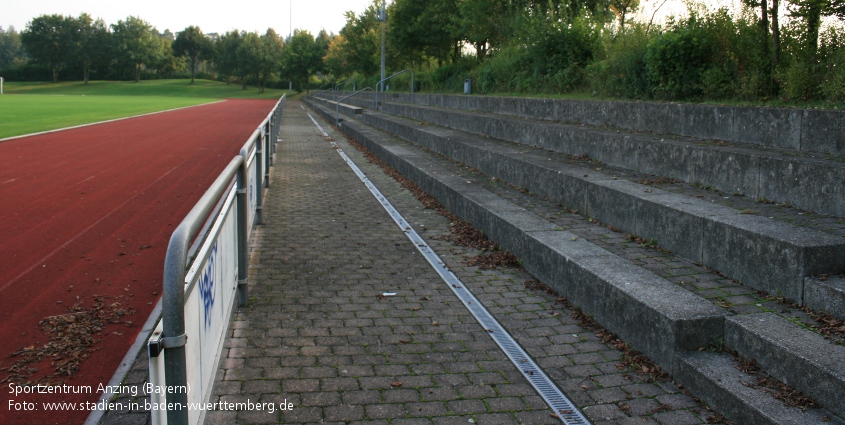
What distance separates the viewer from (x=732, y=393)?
12.7ft

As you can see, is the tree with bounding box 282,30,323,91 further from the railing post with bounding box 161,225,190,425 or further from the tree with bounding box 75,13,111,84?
the railing post with bounding box 161,225,190,425

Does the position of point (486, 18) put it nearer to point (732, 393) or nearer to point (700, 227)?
point (700, 227)

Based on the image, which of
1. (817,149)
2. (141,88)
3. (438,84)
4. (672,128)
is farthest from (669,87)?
(141,88)

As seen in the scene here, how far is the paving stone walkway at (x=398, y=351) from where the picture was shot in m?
4.16

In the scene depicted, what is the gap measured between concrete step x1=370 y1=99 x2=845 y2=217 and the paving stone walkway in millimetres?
2219

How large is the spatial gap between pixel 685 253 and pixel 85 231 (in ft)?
22.7

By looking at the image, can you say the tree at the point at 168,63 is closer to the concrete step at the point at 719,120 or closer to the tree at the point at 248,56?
the tree at the point at 248,56

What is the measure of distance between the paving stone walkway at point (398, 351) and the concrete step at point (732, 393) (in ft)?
0.34

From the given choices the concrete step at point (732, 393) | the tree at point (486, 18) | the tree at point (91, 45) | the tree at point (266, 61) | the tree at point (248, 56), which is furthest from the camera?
the tree at point (91, 45)

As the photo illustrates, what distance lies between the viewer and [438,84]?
102 ft

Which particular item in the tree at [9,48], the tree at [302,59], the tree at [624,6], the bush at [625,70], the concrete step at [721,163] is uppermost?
the tree at [9,48]

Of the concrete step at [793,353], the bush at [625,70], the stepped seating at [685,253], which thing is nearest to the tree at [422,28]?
the bush at [625,70]

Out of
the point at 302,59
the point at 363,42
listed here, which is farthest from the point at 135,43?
the point at 363,42

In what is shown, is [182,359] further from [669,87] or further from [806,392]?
[669,87]
